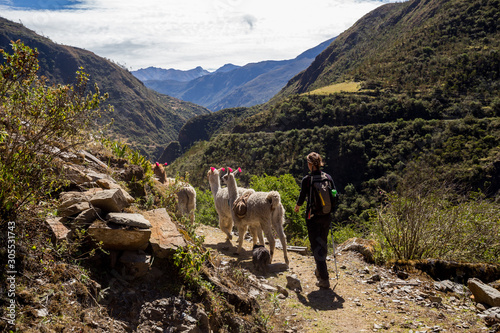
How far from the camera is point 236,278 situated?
5.25m

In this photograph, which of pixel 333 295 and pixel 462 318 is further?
pixel 333 295

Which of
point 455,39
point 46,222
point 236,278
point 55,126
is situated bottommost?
point 236,278

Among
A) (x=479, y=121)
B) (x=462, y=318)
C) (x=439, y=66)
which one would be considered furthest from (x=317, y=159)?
(x=439, y=66)

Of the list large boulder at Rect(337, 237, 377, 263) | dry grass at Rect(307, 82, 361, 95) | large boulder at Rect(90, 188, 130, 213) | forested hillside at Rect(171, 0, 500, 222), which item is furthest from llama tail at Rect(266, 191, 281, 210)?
dry grass at Rect(307, 82, 361, 95)

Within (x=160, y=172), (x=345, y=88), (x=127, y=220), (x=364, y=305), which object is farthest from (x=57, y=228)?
(x=345, y=88)

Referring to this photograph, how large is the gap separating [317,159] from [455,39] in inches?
4137

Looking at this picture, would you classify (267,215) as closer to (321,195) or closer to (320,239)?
(320,239)

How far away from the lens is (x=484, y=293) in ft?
17.0

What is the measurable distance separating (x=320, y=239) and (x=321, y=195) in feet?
3.47

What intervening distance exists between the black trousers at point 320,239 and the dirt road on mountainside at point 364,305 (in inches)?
19.3

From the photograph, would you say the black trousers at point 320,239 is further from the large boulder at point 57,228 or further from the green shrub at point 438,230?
the large boulder at point 57,228

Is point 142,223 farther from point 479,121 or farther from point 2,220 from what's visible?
point 479,121

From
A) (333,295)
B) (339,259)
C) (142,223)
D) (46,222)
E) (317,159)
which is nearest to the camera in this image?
(46,222)

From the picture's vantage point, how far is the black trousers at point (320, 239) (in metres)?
6.24
